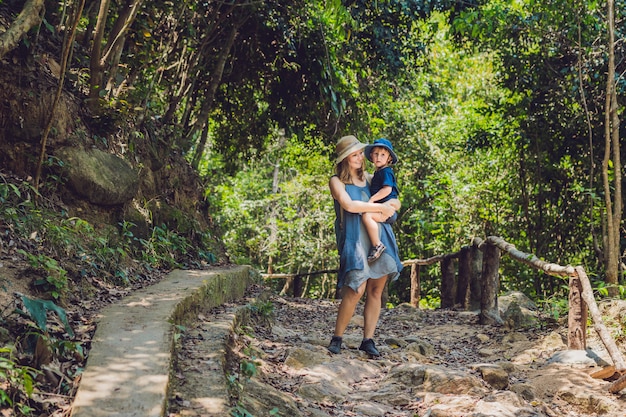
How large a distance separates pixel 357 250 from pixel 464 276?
4.42 m

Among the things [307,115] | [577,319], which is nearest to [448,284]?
[307,115]

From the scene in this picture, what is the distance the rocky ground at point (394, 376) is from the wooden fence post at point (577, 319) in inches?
5.0

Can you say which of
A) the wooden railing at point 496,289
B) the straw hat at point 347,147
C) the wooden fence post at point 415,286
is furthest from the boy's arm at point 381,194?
the wooden fence post at point 415,286

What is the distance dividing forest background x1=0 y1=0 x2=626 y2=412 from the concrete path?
50 cm

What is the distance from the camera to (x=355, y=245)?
4.93 m

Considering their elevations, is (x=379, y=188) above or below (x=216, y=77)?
below

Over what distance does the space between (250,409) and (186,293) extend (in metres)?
1.45

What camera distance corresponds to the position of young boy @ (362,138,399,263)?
16.3ft

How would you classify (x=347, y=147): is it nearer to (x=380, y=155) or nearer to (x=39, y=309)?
(x=380, y=155)

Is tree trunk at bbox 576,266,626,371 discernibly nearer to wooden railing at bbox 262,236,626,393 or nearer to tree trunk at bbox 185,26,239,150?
wooden railing at bbox 262,236,626,393

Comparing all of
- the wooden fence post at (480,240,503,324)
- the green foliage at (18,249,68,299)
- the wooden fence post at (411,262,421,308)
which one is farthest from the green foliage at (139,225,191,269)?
the wooden fence post at (411,262,421,308)

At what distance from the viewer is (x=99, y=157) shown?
5.82 metres

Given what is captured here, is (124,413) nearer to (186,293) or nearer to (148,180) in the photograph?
(186,293)

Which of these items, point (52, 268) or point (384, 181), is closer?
point (52, 268)
